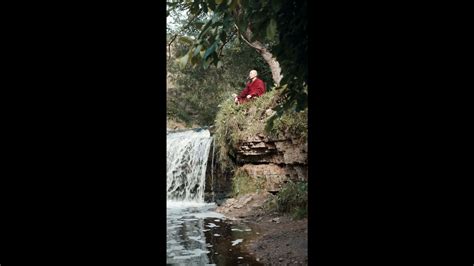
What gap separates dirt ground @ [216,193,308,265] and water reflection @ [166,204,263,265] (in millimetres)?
136

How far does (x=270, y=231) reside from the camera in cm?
457

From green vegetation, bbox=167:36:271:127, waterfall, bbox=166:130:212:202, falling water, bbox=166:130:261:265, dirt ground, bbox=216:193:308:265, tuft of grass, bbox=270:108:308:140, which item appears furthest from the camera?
green vegetation, bbox=167:36:271:127

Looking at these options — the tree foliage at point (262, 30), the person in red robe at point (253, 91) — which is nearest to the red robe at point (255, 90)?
the person in red robe at point (253, 91)

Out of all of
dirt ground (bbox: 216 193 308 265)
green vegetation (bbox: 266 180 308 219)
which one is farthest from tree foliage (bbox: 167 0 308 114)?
green vegetation (bbox: 266 180 308 219)

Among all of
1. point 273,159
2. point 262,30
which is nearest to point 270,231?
point 273,159

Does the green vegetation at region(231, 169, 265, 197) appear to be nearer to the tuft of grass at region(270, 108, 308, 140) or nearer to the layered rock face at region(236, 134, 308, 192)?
the layered rock face at region(236, 134, 308, 192)

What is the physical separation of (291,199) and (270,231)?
849mm

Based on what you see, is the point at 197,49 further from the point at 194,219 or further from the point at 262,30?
the point at 194,219

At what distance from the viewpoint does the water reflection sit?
144 inches
